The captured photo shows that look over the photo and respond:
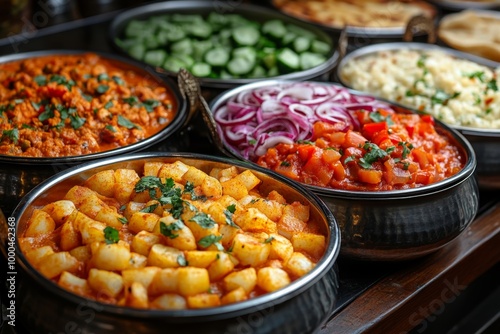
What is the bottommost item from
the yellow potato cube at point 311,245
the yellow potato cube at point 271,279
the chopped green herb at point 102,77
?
the yellow potato cube at point 311,245

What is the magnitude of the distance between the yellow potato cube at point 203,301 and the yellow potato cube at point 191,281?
0.01 meters

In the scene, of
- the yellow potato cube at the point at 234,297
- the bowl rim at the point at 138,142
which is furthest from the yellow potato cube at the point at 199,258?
the bowl rim at the point at 138,142

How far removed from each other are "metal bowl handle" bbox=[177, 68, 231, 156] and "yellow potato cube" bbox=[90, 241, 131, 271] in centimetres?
90

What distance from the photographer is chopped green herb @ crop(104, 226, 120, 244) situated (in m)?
1.76

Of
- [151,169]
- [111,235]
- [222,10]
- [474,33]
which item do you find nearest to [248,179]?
[151,169]

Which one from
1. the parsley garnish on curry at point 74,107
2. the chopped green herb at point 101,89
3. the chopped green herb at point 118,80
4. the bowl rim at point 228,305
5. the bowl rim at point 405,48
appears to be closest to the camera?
the bowl rim at point 228,305

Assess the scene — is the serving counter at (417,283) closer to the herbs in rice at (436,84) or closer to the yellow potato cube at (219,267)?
the yellow potato cube at (219,267)

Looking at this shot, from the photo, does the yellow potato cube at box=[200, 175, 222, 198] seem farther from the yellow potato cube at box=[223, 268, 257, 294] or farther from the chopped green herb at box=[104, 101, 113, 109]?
the chopped green herb at box=[104, 101, 113, 109]

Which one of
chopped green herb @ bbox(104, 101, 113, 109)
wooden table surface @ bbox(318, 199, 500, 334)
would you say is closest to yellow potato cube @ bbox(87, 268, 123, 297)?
wooden table surface @ bbox(318, 199, 500, 334)

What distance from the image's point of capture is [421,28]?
4.05 m

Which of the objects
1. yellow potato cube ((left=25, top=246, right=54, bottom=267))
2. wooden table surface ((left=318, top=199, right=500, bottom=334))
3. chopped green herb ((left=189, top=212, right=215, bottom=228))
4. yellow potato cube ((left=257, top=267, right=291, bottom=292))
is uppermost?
chopped green herb ((left=189, top=212, right=215, bottom=228))

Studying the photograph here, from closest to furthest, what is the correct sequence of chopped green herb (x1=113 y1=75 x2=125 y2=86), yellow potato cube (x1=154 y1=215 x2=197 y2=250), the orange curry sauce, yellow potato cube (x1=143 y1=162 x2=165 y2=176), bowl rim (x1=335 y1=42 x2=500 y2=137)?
1. yellow potato cube (x1=154 y1=215 x2=197 y2=250)
2. yellow potato cube (x1=143 y1=162 x2=165 y2=176)
3. the orange curry sauce
4. chopped green herb (x1=113 y1=75 x2=125 y2=86)
5. bowl rim (x1=335 y1=42 x2=500 y2=137)

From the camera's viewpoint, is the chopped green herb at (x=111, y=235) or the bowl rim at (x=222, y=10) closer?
the chopped green herb at (x=111, y=235)

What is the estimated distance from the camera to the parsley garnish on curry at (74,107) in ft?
8.12
